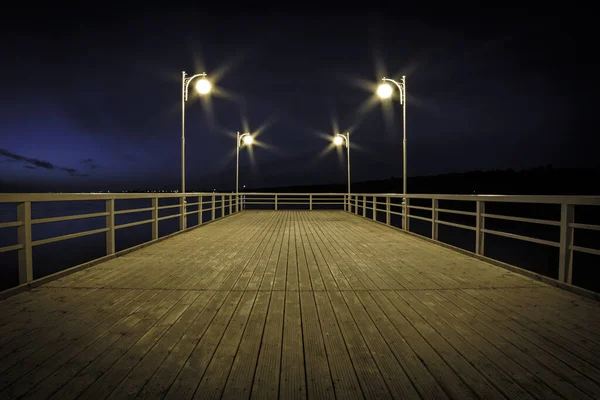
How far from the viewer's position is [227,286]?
3.90 m

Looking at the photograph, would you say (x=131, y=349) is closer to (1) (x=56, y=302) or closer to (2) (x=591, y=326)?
(1) (x=56, y=302)

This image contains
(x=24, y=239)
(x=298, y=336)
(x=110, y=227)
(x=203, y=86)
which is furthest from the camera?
(x=203, y=86)

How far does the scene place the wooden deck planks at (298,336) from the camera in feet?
6.31

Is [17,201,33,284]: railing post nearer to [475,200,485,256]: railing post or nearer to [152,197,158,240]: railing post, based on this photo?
[152,197,158,240]: railing post

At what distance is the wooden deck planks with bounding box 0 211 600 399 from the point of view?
1.92 m

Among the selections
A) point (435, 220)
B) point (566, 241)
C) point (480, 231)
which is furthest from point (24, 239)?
point (435, 220)

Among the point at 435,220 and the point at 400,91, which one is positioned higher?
the point at 400,91

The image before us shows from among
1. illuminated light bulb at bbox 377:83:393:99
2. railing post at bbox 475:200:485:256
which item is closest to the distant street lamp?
illuminated light bulb at bbox 377:83:393:99

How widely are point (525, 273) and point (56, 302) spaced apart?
5.13m

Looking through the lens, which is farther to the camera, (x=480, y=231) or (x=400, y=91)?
(x=400, y=91)

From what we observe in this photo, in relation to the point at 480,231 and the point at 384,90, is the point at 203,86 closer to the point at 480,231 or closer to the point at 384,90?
the point at 384,90

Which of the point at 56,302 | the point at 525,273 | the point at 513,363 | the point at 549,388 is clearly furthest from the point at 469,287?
the point at 56,302

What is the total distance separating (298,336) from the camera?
2.54 meters

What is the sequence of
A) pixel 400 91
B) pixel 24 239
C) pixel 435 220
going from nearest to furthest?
pixel 24 239 → pixel 435 220 → pixel 400 91
